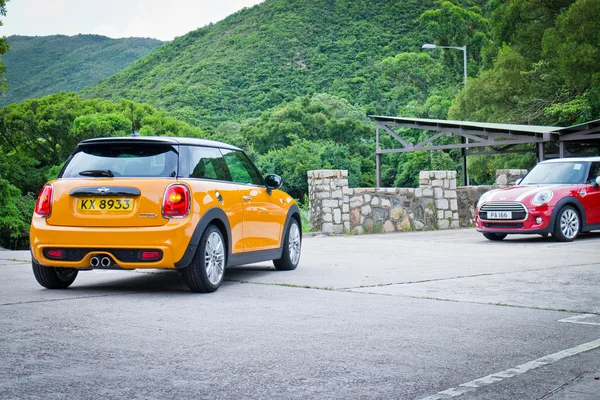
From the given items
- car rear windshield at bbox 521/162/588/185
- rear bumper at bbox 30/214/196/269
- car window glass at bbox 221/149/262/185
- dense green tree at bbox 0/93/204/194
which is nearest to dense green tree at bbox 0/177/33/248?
dense green tree at bbox 0/93/204/194

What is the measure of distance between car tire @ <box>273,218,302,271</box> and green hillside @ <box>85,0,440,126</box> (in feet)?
207

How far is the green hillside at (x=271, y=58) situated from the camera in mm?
77188

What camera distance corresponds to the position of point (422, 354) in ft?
16.6

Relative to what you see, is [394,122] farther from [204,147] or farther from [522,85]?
[204,147]

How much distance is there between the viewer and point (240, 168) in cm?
923

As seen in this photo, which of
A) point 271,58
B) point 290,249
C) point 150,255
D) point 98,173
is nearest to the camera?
point 150,255

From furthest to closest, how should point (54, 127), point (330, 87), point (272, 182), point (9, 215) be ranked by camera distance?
point (330, 87)
point (54, 127)
point (9, 215)
point (272, 182)

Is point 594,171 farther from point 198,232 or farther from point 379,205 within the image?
point 198,232

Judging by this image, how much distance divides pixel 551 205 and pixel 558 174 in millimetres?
1286

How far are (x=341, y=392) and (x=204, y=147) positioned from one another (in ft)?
15.9

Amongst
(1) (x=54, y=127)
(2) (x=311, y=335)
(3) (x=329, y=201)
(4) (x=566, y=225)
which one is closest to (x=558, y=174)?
(4) (x=566, y=225)

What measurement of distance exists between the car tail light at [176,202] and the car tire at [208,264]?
343mm

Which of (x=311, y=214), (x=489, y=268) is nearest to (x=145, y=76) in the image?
(x=311, y=214)

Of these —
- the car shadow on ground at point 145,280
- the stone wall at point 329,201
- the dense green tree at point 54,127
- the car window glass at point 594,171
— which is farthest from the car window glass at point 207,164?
the dense green tree at point 54,127
